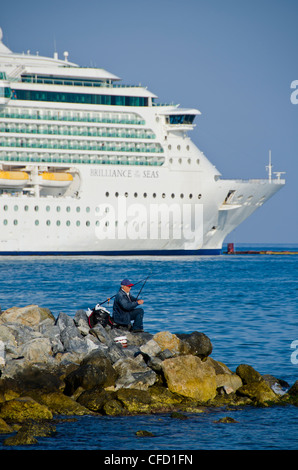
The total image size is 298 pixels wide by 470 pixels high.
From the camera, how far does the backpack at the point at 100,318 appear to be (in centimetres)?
1650

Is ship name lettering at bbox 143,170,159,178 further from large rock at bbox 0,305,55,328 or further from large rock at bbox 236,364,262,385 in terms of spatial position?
large rock at bbox 236,364,262,385

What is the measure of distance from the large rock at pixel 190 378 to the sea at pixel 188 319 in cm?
49

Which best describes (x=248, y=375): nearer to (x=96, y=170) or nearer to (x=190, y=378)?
(x=190, y=378)

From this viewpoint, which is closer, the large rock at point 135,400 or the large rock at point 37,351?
the large rock at point 135,400

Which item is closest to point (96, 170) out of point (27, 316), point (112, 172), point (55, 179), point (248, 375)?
point (112, 172)

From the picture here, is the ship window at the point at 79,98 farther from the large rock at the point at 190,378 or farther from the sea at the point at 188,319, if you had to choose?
the large rock at the point at 190,378

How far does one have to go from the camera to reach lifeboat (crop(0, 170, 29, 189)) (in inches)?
1964

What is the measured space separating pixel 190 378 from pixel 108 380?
129cm

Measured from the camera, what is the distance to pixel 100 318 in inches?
650

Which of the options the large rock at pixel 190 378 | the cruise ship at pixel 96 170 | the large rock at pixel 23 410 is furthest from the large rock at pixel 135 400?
the cruise ship at pixel 96 170

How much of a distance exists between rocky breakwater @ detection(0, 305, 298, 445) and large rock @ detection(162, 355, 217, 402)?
16mm

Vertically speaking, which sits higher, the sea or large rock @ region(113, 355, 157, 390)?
large rock @ region(113, 355, 157, 390)

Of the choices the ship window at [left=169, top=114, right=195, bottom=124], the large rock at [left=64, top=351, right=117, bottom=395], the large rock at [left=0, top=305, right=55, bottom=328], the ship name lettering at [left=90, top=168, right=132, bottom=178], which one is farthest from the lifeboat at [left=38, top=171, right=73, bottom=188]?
the large rock at [left=64, top=351, right=117, bottom=395]

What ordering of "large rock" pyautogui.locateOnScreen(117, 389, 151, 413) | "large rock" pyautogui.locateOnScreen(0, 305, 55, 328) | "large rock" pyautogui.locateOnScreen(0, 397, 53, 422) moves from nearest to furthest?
"large rock" pyautogui.locateOnScreen(0, 397, 53, 422) < "large rock" pyautogui.locateOnScreen(117, 389, 151, 413) < "large rock" pyautogui.locateOnScreen(0, 305, 55, 328)
